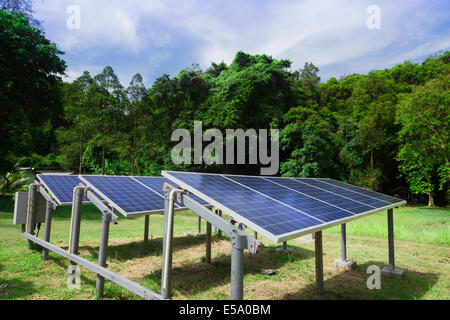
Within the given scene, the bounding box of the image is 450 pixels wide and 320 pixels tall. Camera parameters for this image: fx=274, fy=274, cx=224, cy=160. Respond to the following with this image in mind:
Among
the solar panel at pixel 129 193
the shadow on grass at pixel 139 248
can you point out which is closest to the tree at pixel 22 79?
the shadow on grass at pixel 139 248

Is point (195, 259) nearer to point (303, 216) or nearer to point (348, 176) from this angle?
point (303, 216)

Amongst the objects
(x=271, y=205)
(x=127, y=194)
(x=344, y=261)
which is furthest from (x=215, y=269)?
(x=271, y=205)

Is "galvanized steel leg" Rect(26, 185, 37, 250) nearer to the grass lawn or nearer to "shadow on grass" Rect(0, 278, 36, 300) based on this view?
the grass lawn

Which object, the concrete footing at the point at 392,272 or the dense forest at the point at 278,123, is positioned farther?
the dense forest at the point at 278,123

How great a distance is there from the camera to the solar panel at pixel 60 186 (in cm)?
829

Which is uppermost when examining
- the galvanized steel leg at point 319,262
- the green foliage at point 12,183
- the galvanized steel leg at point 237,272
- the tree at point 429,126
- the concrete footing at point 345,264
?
the tree at point 429,126

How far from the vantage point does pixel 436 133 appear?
24422mm

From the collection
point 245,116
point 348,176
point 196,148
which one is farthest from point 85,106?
point 348,176

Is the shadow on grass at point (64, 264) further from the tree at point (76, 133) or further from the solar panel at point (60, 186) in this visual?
the tree at point (76, 133)

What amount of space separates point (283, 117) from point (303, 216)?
3050 cm

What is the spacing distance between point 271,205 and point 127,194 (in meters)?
4.78

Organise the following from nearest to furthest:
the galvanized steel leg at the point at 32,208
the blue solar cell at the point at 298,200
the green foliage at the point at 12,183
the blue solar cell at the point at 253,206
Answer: the blue solar cell at the point at 253,206 → the blue solar cell at the point at 298,200 → the galvanized steel leg at the point at 32,208 → the green foliage at the point at 12,183

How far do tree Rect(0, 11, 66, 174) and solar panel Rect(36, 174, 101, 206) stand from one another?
36.1 ft

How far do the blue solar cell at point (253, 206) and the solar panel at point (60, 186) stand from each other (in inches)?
190
